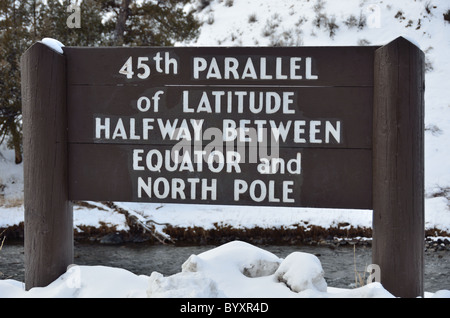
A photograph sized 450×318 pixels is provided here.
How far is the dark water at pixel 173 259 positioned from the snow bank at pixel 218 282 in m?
4.92

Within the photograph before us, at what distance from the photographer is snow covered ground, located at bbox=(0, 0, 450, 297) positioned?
296cm

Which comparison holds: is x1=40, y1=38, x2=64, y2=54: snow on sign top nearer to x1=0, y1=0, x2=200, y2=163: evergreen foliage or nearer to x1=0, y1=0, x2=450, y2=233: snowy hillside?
x1=0, y1=0, x2=450, y2=233: snowy hillside

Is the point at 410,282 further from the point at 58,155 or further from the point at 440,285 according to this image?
the point at 440,285

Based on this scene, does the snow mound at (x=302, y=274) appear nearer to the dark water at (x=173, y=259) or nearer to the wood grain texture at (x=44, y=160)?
the wood grain texture at (x=44, y=160)

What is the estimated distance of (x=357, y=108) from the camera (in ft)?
10.1

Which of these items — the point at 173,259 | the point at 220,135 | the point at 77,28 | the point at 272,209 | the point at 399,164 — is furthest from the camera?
the point at 77,28

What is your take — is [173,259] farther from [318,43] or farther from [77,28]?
[318,43]

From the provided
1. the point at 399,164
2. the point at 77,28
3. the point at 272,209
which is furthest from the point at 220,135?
the point at 77,28

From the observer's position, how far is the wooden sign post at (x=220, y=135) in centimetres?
301

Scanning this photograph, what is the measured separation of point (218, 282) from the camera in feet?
9.84

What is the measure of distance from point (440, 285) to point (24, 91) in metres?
7.22

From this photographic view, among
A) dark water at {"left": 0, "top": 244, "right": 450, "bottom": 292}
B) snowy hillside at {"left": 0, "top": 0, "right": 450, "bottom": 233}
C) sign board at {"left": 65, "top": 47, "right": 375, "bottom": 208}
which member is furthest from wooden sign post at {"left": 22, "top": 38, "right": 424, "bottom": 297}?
snowy hillside at {"left": 0, "top": 0, "right": 450, "bottom": 233}

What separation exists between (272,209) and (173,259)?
3493mm

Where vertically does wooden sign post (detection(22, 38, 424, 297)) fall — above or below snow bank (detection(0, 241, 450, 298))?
above
